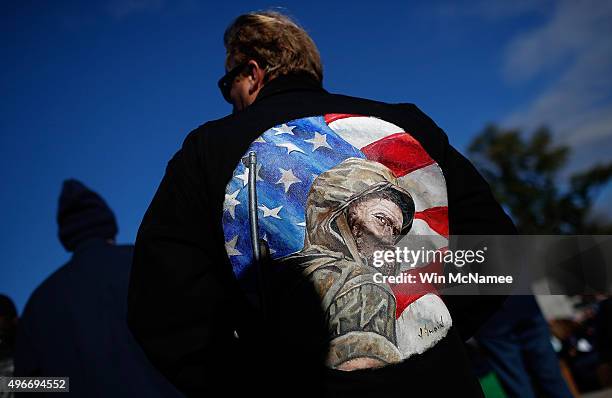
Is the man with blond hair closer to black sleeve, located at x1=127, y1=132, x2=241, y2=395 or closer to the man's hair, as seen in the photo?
black sleeve, located at x1=127, y1=132, x2=241, y2=395

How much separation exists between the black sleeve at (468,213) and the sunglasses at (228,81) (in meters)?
0.70

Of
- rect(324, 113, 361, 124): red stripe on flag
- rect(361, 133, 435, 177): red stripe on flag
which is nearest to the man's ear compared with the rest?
rect(324, 113, 361, 124): red stripe on flag

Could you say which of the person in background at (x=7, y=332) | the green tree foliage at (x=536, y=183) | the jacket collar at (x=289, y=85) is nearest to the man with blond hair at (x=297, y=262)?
the jacket collar at (x=289, y=85)

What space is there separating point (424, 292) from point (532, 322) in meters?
2.70

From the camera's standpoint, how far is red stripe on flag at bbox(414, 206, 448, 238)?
1.53 metres

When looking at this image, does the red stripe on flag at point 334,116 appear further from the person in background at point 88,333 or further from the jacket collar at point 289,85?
the person in background at point 88,333

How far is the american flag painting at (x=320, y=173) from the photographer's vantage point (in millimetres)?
1392

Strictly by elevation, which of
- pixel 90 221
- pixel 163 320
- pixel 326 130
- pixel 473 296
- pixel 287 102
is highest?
pixel 90 221

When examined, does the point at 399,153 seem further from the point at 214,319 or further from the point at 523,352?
the point at 523,352

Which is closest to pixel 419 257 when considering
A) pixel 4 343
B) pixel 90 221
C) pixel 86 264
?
pixel 86 264

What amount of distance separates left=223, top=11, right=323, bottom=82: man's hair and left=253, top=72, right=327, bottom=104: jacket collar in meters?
0.03

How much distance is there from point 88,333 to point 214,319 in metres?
1.35

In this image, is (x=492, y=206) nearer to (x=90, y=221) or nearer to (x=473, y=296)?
(x=473, y=296)

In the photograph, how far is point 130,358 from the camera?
236cm
